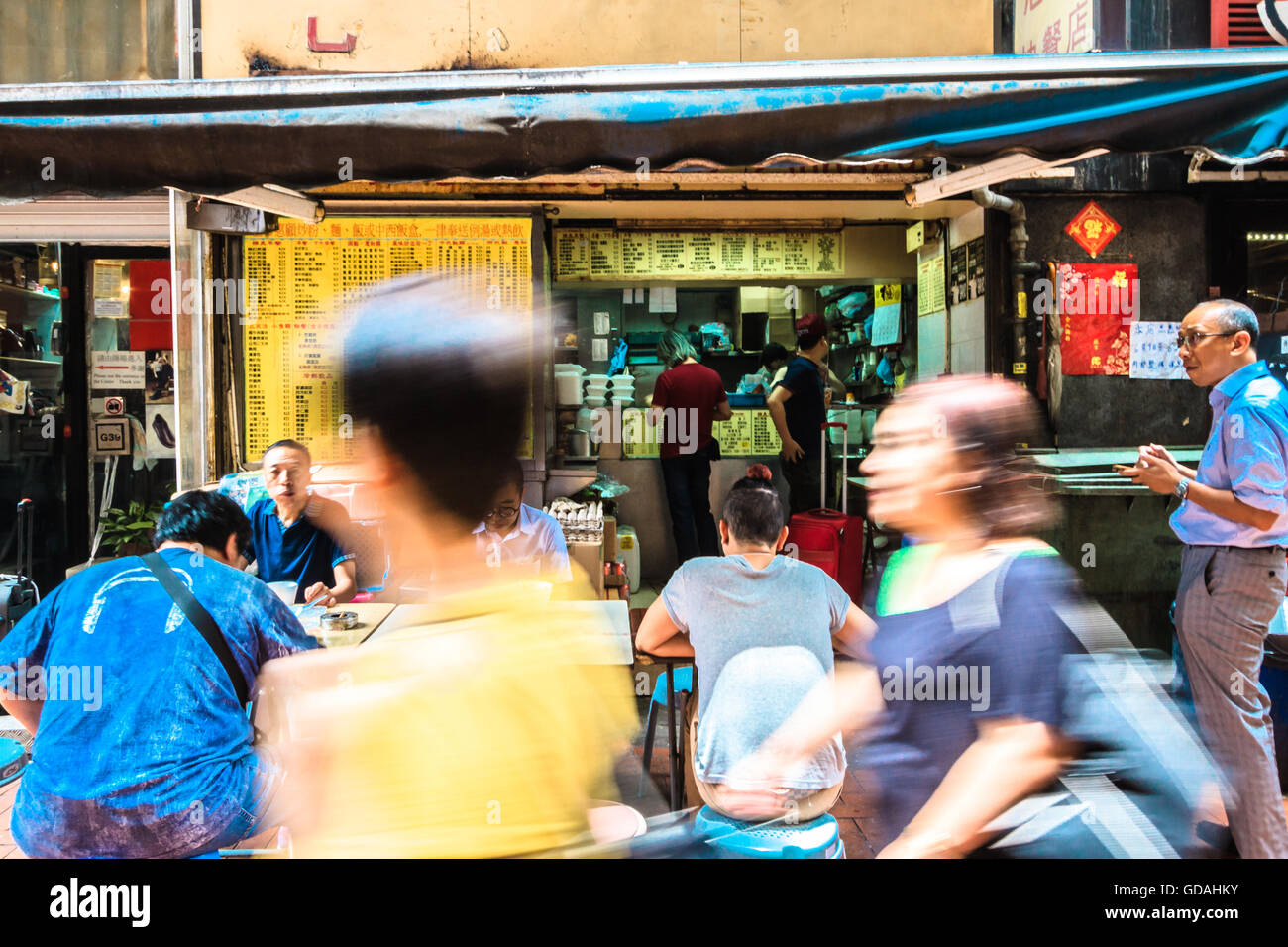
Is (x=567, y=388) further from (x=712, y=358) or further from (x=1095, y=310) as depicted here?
(x=712, y=358)

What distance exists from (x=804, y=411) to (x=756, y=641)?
4.73 metres

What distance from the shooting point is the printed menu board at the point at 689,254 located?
6738mm

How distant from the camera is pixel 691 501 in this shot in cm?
714

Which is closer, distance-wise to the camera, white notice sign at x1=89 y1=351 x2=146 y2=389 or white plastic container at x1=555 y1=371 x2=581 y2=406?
white notice sign at x1=89 y1=351 x2=146 y2=389

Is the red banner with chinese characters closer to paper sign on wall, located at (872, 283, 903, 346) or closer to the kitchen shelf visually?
paper sign on wall, located at (872, 283, 903, 346)

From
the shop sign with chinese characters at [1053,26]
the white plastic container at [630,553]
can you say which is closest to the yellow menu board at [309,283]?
the white plastic container at [630,553]

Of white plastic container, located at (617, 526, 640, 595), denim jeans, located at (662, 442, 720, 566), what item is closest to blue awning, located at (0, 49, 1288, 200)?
A: denim jeans, located at (662, 442, 720, 566)

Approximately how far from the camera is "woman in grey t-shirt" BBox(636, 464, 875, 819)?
232 centimetres

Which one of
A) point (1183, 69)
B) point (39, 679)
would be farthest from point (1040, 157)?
point (39, 679)

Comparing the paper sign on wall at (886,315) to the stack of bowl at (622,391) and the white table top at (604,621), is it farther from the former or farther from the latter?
the white table top at (604,621)

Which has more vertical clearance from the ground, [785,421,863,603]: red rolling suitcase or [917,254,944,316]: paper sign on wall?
[917,254,944,316]: paper sign on wall

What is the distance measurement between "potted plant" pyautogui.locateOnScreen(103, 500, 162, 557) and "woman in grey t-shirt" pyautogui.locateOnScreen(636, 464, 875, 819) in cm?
468

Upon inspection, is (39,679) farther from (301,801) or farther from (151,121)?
(151,121)

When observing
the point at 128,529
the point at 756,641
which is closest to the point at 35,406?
the point at 128,529
